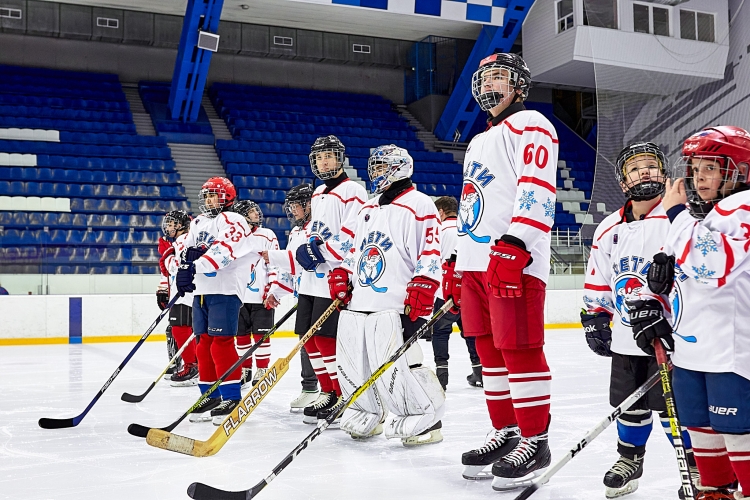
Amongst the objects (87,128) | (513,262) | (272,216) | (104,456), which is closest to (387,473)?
(513,262)

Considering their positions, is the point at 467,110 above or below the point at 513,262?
above

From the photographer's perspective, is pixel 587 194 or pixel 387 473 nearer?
pixel 387 473

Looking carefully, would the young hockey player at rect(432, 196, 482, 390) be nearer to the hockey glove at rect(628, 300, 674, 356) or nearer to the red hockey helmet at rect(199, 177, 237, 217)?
the red hockey helmet at rect(199, 177, 237, 217)

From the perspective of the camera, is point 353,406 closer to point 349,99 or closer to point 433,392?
point 433,392

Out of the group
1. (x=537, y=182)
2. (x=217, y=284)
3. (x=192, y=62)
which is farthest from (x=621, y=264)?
(x=192, y=62)

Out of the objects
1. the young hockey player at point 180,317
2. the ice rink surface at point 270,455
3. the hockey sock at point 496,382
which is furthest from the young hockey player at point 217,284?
the hockey sock at point 496,382

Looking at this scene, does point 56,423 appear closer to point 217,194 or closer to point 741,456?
point 217,194

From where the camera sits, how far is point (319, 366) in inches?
144

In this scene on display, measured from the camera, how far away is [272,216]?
35.2 feet

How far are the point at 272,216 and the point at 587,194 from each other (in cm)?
603

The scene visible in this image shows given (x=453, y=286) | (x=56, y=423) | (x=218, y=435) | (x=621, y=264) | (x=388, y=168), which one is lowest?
(x=56, y=423)

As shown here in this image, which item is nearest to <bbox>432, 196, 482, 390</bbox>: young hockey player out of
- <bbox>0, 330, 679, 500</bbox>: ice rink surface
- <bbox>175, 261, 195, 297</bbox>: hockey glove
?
<bbox>0, 330, 679, 500</bbox>: ice rink surface

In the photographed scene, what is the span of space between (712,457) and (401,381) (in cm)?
138

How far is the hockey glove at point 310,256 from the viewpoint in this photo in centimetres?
337
